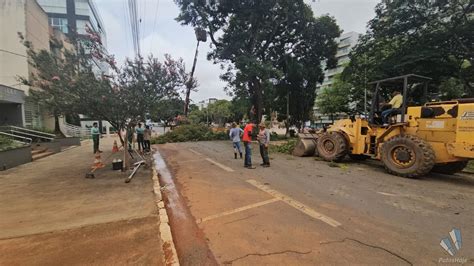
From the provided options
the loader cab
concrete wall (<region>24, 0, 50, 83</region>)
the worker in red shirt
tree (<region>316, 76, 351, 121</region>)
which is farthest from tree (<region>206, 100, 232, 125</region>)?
the loader cab

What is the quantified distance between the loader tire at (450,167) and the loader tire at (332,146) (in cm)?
294

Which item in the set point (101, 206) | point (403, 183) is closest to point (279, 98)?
point (403, 183)

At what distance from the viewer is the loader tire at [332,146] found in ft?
34.4

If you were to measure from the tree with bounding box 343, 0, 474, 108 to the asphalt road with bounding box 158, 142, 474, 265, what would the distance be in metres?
11.4

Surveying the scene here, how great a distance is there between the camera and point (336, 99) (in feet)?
137

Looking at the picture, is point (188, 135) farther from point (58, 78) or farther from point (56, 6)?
point (56, 6)

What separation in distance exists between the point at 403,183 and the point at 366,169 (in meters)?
2.11

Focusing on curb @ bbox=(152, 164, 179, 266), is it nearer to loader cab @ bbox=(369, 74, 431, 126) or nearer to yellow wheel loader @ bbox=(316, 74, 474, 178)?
yellow wheel loader @ bbox=(316, 74, 474, 178)

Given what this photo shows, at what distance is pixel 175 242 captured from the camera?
13.5ft

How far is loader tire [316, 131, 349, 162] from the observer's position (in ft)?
34.4

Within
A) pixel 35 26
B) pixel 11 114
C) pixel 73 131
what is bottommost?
pixel 73 131

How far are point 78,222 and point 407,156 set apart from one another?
8563 mm

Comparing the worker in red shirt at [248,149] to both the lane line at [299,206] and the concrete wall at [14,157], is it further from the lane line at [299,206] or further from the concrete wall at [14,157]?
the concrete wall at [14,157]

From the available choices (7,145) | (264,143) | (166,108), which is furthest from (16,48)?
(264,143)
